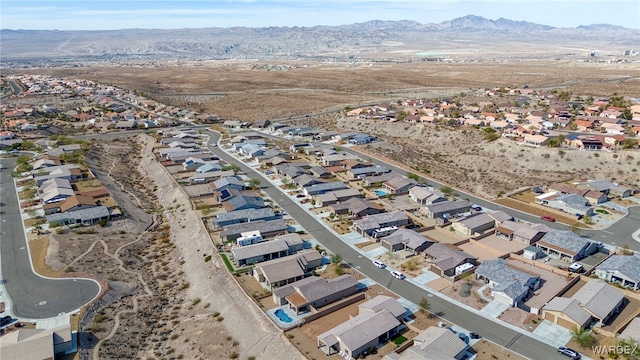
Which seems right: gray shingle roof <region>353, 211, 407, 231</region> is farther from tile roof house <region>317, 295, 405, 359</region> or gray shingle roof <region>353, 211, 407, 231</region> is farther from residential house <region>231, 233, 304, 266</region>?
tile roof house <region>317, 295, 405, 359</region>

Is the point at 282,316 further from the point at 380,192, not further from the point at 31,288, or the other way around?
the point at 380,192

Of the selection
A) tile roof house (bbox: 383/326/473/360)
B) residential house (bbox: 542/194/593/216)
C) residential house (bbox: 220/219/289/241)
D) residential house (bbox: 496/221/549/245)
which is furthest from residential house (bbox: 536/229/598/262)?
residential house (bbox: 220/219/289/241)

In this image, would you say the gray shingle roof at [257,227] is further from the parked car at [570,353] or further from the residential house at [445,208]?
the parked car at [570,353]

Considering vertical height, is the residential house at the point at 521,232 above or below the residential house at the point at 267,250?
above

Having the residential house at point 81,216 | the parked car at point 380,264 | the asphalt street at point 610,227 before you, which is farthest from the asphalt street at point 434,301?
the residential house at point 81,216

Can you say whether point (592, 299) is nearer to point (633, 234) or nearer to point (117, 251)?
point (633, 234)

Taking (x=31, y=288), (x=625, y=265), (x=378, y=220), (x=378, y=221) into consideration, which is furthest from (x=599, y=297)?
(x=31, y=288)
